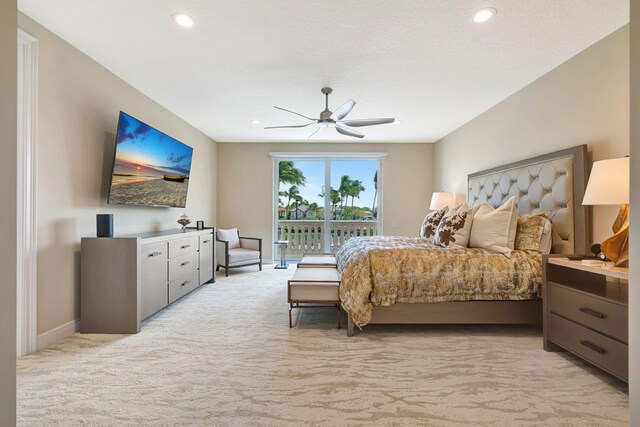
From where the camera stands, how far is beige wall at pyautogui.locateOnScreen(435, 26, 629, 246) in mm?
2346

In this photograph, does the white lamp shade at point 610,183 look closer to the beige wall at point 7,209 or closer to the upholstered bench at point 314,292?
the upholstered bench at point 314,292

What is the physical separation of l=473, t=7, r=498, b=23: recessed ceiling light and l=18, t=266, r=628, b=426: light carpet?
8.00ft

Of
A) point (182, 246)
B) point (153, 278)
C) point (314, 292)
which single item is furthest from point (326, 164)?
point (153, 278)

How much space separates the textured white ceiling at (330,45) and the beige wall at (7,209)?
1504mm

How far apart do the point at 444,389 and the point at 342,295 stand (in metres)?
1.04

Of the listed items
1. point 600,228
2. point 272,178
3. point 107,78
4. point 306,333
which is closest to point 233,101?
point 107,78

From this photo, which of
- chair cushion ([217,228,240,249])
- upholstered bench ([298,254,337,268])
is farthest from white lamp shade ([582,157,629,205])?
chair cushion ([217,228,240,249])

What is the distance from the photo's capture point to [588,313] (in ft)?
6.59

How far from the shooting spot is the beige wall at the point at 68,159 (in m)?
2.43

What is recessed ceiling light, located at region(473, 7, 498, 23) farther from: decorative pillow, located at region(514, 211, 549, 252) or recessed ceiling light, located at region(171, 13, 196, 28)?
recessed ceiling light, located at region(171, 13, 196, 28)

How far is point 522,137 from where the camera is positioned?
11.4 ft

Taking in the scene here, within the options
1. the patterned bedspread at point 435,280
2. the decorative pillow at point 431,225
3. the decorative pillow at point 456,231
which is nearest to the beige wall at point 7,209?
the patterned bedspread at point 435,280

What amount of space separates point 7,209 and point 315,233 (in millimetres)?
5748

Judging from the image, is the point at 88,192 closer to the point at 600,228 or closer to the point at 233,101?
the point at 233,101
